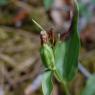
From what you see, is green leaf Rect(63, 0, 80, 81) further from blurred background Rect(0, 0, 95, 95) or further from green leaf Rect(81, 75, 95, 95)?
blurred background Rect(0, 0, 95, 95)

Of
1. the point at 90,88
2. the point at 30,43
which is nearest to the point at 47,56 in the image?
the point at 90,88

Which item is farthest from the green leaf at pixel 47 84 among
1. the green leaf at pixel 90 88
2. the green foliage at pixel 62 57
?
the green leaf at pixel 90 88

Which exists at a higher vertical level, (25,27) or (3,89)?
(25,27)

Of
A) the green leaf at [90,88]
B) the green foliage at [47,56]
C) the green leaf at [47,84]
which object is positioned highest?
the green foliage at [47,56]

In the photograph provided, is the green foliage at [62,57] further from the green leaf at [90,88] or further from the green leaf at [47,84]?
the green leaf at [90,88]

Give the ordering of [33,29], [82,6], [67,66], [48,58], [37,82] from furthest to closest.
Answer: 1. [33,29]
2. [82,6]
3. [37,82]
4. [67,66]
5. [48,58]

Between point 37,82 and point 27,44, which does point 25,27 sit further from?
point 37,82

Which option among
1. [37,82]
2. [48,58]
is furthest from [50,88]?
[37,82]
